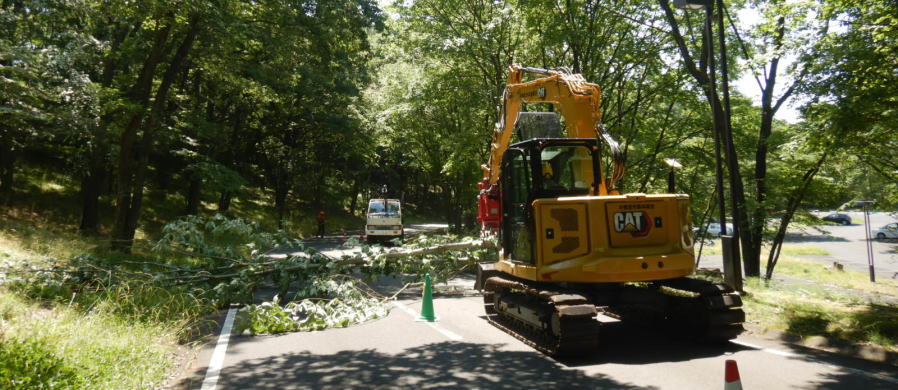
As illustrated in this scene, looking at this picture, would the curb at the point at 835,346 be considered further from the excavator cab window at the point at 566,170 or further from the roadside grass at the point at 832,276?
the roadside grass at the point at 832,276

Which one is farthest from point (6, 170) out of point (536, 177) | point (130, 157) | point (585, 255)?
point (585, 255)

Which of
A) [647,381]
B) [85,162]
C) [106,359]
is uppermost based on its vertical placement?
[85,162]

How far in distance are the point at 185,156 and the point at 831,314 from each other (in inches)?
924

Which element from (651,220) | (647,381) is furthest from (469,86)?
(647,381)

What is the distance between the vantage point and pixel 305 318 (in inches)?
369

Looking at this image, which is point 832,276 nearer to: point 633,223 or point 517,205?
point 633,223

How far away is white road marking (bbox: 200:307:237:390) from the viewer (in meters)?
5.68

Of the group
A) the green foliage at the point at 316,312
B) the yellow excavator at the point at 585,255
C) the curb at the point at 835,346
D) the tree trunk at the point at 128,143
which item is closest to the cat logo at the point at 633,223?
the yellow excavator at the point at 585,255

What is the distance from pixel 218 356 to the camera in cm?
677

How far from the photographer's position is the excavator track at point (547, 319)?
6.25 meters

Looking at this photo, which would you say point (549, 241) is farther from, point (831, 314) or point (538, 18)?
point (538, 18)

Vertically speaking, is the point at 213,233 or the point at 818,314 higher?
the point at 213,233

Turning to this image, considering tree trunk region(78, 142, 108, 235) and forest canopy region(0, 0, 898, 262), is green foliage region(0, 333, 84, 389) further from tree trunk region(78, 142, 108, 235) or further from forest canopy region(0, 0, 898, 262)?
tree trunk region(78, 142, 108, 235)

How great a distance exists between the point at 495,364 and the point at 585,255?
180cm
